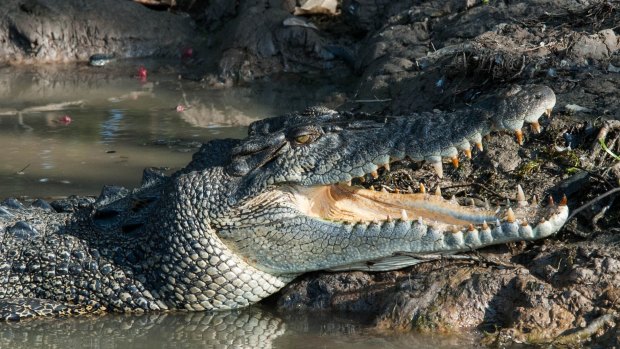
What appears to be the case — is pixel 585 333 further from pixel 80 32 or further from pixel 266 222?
pixel 80 32

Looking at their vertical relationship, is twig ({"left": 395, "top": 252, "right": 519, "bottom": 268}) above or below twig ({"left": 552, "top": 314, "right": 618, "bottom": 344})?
above

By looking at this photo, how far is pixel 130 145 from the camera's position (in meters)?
10.1

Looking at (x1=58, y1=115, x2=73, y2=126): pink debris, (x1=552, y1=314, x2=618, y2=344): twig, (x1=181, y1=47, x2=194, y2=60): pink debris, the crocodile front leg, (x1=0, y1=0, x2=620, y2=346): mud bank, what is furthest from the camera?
(x1=181, y1=47, x2=194, y2=60): pink debris

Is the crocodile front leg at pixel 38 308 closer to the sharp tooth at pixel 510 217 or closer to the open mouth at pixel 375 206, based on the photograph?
the open mouth at pixel 375 206

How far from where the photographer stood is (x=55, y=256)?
626 cm

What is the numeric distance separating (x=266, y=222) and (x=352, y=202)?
61 cm

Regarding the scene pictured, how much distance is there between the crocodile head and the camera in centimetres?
557

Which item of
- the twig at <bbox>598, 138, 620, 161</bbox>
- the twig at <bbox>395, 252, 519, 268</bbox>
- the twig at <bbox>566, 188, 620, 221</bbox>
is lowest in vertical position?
the twig at <bbox>395, 252, 519, 268</bbox>

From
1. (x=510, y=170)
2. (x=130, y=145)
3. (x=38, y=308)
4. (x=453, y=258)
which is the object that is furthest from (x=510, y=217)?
(x=130, y=145)

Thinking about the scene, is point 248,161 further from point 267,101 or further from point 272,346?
point 267,101

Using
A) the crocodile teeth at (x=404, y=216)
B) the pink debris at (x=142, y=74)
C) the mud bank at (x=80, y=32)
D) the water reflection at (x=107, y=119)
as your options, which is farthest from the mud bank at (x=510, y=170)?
the mud bank at (x=80, y=32)

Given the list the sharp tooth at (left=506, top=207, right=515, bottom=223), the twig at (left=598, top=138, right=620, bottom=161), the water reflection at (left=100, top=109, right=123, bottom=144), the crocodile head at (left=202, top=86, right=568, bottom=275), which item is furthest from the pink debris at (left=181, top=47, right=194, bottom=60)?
the sharp tooth at (left=506, top=207, right=515, bottom=223)

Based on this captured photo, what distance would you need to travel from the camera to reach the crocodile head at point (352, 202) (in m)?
5.57

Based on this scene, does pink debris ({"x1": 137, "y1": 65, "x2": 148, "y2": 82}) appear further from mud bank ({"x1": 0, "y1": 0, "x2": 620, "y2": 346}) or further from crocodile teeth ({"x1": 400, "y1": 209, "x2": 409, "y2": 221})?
crocodile teeth ({"x1": 400, "y1": 209, "x2": 409, "y2": 221})
